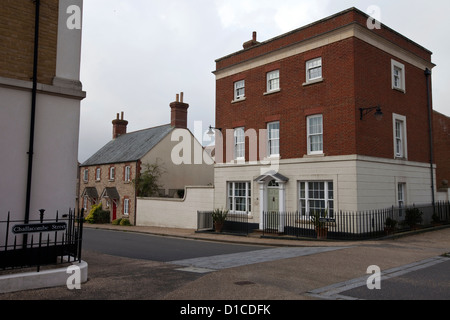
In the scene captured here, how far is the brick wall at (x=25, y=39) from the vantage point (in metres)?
7.96

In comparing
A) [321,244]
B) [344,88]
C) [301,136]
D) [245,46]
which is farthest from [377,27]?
[321,244]

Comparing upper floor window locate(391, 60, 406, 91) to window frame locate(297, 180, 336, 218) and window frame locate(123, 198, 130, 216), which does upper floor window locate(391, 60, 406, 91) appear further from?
window frame locate(123, 198, 130, 216)

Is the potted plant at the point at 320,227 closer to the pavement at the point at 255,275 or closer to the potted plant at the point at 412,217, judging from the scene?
the pavement at the point at 255,275

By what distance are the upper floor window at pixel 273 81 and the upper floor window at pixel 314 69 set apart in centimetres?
196

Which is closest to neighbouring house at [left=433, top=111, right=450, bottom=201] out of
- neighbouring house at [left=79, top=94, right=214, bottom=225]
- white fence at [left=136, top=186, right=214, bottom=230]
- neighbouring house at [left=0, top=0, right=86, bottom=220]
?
white fence at [left=136, top=186, right=214, bottom=230]

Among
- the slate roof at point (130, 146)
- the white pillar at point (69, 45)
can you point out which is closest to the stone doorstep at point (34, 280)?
the white pillar at point (69, 45)

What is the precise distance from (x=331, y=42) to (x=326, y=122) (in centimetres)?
396

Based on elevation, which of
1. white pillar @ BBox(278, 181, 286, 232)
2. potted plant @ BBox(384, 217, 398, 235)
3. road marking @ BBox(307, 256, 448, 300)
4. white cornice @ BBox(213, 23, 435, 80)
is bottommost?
road marking @ BBox(307, 256, 448, 300)

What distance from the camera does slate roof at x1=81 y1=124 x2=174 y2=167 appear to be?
3441 cm

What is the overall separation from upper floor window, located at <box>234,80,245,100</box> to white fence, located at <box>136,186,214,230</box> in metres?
6.08

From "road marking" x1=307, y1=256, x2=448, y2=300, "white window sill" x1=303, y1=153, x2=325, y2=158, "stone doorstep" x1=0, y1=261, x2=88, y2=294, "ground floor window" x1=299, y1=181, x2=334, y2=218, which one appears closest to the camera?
"stone doorstep" x1=0, y1=261, x2=88, y2=294

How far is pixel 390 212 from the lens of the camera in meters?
18.4
